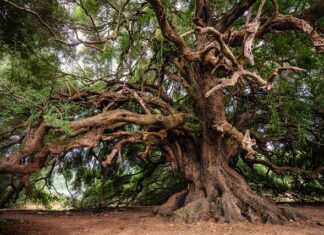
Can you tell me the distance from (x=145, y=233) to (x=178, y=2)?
558cm

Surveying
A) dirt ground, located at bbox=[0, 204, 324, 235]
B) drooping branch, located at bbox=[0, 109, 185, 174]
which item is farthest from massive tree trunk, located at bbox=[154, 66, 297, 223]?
drooping branch, located at bbox=[0, 109, 185, 174]

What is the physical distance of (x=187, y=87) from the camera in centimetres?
800

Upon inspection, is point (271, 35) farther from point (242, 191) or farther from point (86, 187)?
point (86, 187)

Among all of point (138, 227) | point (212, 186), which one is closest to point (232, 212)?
point (212, 186)

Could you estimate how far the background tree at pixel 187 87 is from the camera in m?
5.62

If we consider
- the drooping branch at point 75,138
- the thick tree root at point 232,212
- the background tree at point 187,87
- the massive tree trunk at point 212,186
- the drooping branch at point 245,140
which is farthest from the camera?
the massive tree trunk at point 212,186

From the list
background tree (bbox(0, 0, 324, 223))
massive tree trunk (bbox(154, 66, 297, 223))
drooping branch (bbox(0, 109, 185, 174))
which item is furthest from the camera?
massive tree trunk (bbox(154, 66, 297, 223))

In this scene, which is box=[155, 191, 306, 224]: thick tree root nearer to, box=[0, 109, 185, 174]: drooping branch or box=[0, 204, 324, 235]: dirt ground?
box=[0, 204, 324, 235]: dirt ground

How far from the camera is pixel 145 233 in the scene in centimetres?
580

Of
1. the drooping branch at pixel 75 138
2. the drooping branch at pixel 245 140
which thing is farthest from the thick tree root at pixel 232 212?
the drooping branch at pixel 75 138

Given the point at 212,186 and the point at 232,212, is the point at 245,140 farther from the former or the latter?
the point at 212,186

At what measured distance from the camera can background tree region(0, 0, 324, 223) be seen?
562 centimetres

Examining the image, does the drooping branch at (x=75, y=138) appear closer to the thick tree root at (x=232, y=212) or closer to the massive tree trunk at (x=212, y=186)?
the massive tree trunk at (x=212, y=186)

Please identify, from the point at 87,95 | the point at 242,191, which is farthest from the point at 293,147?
the point at 87,95
